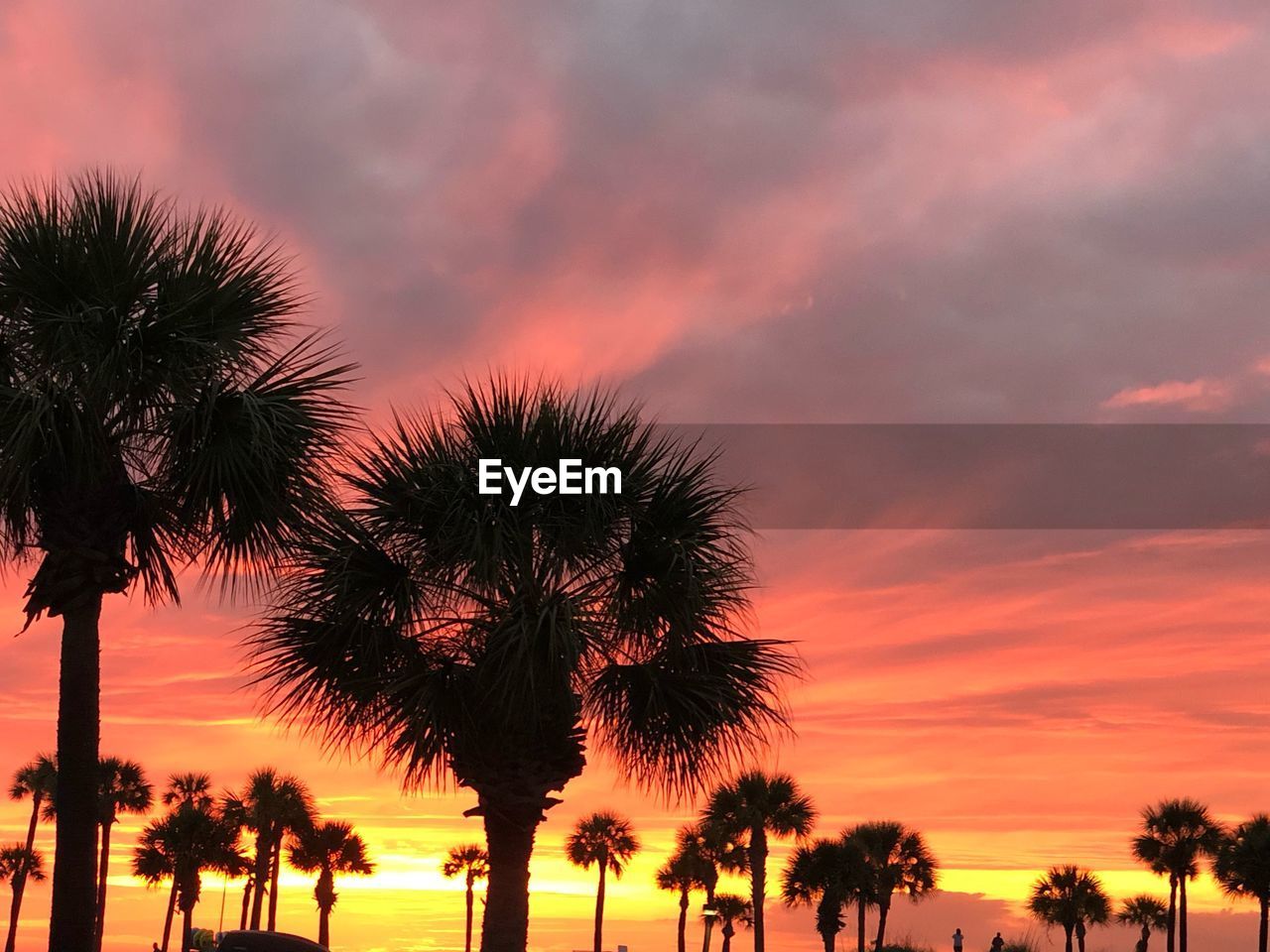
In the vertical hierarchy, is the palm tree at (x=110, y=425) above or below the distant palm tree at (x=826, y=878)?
above

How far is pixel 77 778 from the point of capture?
16391 millimetres

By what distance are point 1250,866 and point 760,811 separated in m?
23.7

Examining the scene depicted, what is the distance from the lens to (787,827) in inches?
2061

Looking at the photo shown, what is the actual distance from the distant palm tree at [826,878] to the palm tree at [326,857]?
82.3 ft

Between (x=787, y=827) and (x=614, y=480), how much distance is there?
35040 mm

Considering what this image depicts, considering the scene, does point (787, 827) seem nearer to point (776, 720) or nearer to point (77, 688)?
point (776, 720)

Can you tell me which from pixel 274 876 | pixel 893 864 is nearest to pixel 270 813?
pixel 274 876

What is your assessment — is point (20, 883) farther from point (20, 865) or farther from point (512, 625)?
point (512, 625)

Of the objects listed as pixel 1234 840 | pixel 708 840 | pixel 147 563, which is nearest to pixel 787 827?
pixel 708 840

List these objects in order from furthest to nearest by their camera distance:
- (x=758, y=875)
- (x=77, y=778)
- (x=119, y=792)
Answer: (x=119, y=792) < (x=758, y=875) < (x=77, y=778)

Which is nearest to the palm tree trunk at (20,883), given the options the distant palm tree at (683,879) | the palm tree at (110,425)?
the distant palm tree at (683,879)

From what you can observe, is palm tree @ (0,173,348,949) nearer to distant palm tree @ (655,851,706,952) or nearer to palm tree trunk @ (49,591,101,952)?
palm tree trunk @ (49,591,101,952)

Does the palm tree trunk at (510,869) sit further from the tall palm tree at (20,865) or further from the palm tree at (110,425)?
the tall palm tree at (20,865)

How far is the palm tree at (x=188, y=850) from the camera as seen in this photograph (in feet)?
197
